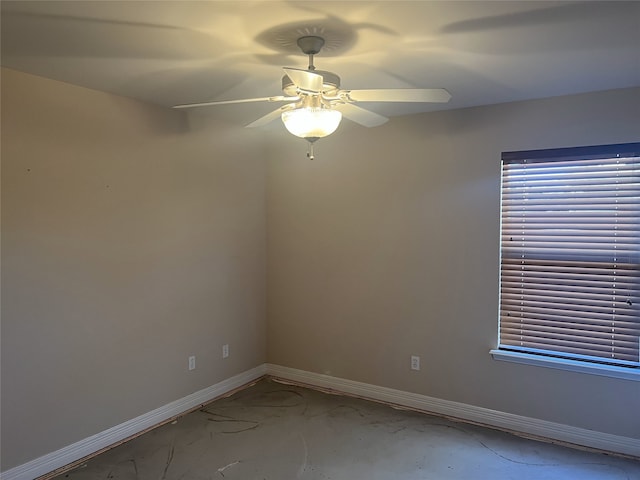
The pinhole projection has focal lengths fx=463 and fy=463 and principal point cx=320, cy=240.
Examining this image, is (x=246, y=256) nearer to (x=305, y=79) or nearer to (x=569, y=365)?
(x=305, y=79)

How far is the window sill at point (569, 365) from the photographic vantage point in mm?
Answer: 2984

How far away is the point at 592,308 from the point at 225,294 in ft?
9.23

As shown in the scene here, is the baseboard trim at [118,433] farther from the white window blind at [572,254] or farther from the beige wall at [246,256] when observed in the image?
the white window blind at [572,254]

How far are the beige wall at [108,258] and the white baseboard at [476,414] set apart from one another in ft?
2.44

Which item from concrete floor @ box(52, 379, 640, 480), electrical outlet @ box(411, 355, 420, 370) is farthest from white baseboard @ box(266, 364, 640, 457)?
electrical outlet @ box(411, 355, 420, 370)

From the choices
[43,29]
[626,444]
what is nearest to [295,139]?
[43,29]

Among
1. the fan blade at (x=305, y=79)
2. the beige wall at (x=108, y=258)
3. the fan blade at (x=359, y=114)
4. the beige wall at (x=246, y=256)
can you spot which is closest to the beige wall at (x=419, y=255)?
the beige wall at (x=246, y=256)

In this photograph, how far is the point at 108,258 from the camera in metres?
3.11

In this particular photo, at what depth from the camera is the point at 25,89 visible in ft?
8.71

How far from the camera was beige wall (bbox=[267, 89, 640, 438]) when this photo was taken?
3150 millimetres

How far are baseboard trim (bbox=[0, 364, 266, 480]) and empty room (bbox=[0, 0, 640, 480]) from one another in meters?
0.02

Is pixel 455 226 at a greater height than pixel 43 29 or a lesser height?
lesser

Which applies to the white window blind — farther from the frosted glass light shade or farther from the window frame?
the frosted glass light shade

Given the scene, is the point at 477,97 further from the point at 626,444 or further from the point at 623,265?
the point at 626,444
